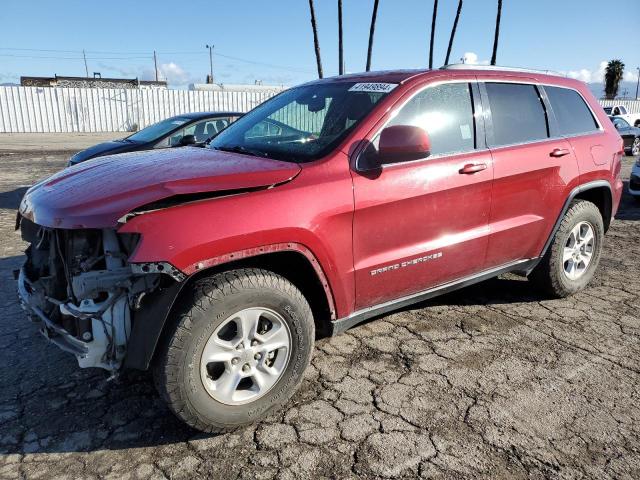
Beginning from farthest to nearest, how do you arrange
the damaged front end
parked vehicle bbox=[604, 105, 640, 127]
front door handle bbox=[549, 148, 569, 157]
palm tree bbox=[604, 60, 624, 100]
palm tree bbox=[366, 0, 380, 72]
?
palm tree bbox=[604, 60, 624, 100], parked vehicle bbox=[604, 105, 640, 127], palm tree bbox=[366, 0, 380, 72], front door handle bbox=[549, 148, 569, 157], the damaged front end

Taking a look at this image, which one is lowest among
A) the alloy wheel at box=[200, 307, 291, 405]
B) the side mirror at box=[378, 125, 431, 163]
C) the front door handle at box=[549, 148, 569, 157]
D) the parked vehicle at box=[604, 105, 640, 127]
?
the alloy wheel at box=[200, 307, 291, 405]

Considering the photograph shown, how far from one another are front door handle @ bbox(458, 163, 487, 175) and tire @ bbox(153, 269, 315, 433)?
144cm

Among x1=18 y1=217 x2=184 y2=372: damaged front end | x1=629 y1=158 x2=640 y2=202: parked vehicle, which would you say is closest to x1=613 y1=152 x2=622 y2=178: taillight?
x1=18 y1=217 x2=184 y2=372: damaged front end

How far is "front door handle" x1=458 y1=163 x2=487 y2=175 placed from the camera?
10.8 feet

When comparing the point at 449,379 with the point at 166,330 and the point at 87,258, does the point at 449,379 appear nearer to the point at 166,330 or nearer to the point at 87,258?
the point at 166,330

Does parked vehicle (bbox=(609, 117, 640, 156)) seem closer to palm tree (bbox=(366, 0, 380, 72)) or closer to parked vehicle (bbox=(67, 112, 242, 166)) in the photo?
palm tree (bbox=(366, 0, 380, 72))

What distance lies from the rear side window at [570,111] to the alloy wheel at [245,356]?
2966mm

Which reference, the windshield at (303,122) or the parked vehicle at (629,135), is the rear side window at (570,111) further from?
the parked vehicle at (629,135)

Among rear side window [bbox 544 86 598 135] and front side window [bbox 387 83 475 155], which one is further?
rear side window [bbox 544 86 598 135]

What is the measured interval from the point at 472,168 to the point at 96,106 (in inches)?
1073

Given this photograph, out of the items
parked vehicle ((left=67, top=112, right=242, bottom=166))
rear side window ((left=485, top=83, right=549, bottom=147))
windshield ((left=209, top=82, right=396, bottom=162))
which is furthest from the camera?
parked vehicle ((left=67, top=112, right=242, bottom=166))

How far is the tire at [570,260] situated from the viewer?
4.11m

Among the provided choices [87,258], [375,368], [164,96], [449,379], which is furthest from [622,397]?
[164,96]

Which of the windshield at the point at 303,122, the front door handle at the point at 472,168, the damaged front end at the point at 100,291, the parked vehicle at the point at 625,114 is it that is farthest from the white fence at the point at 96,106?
the damaged front end at the point at 100,291
